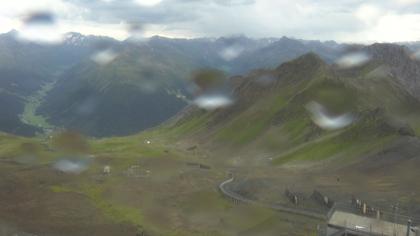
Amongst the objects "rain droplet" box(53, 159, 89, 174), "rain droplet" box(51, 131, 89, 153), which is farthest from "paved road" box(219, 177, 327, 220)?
"rain droplet" box(51, 131, 89, 153)

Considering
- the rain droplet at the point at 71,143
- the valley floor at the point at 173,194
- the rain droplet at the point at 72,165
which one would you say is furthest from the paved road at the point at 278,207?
the rain droplet at the point at 71,143

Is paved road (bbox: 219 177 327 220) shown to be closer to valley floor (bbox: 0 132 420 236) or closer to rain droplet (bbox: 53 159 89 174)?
valley floor (bbox: 0 132 420 236)

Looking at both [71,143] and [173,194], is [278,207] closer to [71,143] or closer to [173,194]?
[173,194]

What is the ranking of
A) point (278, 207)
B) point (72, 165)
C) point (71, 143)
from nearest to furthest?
point (278, 207), point (71, 143), point (72, 165)

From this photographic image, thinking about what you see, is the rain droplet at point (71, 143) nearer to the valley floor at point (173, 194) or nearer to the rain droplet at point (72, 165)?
the rain droplet at point (72, 165)

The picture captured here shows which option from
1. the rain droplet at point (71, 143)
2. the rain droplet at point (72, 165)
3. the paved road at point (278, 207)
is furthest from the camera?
the rain droplet at point (71, 143)

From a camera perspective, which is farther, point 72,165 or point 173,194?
point 72,165

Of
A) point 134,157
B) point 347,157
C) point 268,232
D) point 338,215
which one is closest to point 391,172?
point 347,157

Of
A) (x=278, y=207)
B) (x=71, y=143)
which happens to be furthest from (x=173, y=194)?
(x=71, y=143)

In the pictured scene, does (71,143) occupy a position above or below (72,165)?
above
